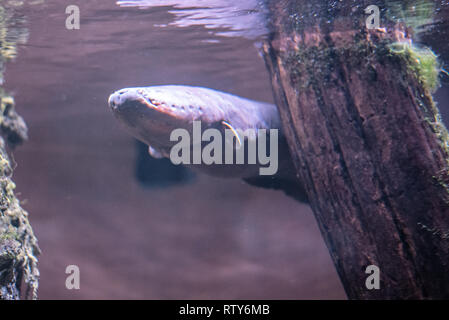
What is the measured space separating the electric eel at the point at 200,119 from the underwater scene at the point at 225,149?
33 millimetres

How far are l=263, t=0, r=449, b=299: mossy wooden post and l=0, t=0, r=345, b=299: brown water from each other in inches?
138

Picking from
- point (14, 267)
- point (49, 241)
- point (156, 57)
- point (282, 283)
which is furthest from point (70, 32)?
point (282, 283)

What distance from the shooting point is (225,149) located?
5672 millimetres

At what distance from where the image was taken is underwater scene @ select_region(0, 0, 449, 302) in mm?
3777

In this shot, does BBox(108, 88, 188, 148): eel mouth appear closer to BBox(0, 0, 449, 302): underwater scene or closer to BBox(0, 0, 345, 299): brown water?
BBox(0, 0, 449, 302): underwater scene

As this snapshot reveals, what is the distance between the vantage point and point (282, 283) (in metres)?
10.3
